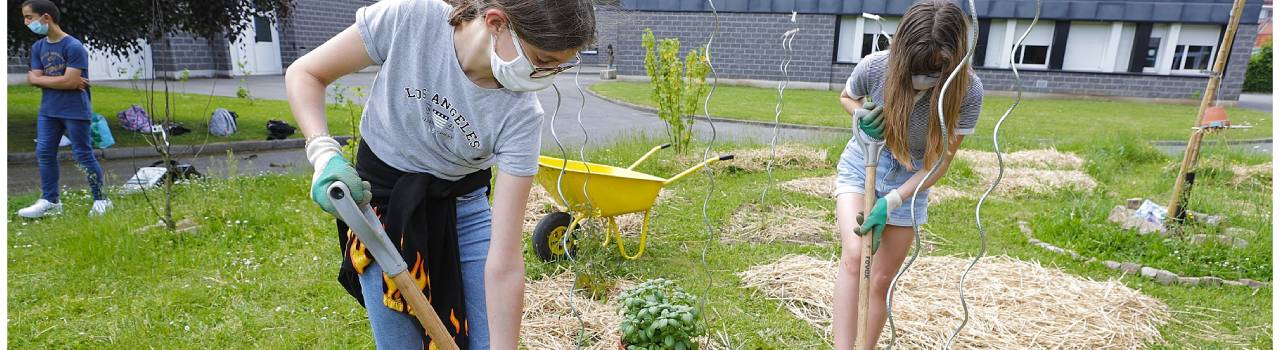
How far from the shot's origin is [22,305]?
9.37ft

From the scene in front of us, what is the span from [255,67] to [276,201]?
1570 cm

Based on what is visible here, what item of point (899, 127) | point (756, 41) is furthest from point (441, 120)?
point (756, 41)

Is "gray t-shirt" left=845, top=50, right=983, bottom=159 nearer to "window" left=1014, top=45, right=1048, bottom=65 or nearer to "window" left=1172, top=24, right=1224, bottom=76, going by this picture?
"window" left=1014, top=45, right=1048, bottom=65

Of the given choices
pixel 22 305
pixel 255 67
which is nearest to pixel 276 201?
pixel 22 305

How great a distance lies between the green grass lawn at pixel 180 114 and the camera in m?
7.19

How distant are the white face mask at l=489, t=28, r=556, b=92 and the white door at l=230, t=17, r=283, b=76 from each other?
1847 cm

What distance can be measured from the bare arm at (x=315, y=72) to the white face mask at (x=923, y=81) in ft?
4.72

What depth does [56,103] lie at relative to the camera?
405cm

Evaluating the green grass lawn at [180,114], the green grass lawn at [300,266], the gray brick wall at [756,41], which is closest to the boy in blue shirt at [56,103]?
the green grass lawn at [300,266]

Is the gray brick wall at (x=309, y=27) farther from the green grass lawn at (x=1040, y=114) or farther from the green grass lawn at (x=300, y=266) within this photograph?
the green grass lawn at (x=300, y=266)

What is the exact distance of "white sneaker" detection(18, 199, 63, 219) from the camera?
4.07 metres

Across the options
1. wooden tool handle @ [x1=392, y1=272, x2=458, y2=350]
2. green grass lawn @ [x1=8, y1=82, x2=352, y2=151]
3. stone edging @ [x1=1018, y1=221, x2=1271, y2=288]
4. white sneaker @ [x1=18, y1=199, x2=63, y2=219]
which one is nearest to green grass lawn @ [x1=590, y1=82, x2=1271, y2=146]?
stone edging @ [x1=1018, y1=221, x2=1271, y2=288]

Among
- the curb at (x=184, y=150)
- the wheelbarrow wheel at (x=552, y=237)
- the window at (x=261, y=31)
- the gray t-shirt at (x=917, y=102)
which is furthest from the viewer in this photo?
the window at (x=261, y=31)

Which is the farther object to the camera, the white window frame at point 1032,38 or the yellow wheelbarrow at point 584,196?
the white window frame at point 1032,38
